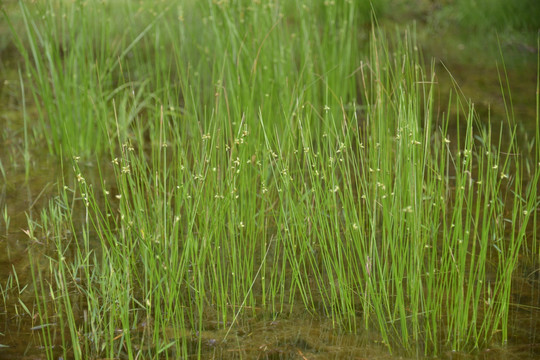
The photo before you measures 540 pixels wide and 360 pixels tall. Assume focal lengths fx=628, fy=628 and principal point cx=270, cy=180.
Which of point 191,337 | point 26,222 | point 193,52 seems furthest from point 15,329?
point 193,52

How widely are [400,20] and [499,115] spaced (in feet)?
11.7

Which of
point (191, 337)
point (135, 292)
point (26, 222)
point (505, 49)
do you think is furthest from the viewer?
point (505, 49)

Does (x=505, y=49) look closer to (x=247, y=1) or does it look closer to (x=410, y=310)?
(x=247, y=1)

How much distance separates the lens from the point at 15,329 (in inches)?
79.0

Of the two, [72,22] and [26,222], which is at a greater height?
[72,22]

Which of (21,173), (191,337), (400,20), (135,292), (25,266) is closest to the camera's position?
(191,337)

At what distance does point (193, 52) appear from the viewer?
161 inches

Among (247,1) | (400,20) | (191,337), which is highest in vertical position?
(247,1)

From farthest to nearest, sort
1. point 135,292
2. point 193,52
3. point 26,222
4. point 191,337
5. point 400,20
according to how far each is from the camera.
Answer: point 400,20, point 193,52, point 26,222, point 135,292, point 191,337

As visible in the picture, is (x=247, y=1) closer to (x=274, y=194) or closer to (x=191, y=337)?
(x=274, y=194)

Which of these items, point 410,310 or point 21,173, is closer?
point 410,310

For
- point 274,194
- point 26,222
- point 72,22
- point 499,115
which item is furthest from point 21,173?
point 499,115

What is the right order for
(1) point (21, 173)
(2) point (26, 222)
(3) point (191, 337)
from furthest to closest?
(1) point (21, 173) < (2) point (26, 222) < (3) point (191, 337)

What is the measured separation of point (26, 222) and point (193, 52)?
178 centimetres
